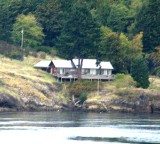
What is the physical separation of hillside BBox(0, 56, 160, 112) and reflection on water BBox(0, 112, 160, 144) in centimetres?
471

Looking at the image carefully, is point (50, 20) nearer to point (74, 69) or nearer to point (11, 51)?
point (11, 51)

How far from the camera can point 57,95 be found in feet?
537

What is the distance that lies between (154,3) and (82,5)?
13.7m

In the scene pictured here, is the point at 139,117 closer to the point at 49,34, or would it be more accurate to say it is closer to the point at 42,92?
the point at 42,92

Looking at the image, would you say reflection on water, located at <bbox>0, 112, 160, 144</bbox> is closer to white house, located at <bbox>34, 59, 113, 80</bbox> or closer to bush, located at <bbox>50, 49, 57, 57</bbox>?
white house, located at <bbox>34, 59, 113, 80</bbox>

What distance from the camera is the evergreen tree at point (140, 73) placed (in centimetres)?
16525

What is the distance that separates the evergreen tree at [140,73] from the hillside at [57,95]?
0.89m

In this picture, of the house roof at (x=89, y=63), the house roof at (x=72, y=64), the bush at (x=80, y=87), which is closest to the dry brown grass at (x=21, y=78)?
the house roof at (x=72, y=64)

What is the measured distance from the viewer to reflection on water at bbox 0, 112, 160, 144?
123 meters

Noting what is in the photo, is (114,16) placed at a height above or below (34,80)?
above

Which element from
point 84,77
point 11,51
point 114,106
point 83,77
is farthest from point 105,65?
point 11,51

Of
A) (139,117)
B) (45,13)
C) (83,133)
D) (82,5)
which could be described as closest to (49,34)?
(45,13)

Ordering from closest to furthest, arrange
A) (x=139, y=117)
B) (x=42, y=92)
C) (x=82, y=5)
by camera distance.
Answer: (x=139, y=117) → (x=42, y=92) → (x=82, y=5)

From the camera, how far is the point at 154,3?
7180 inches
